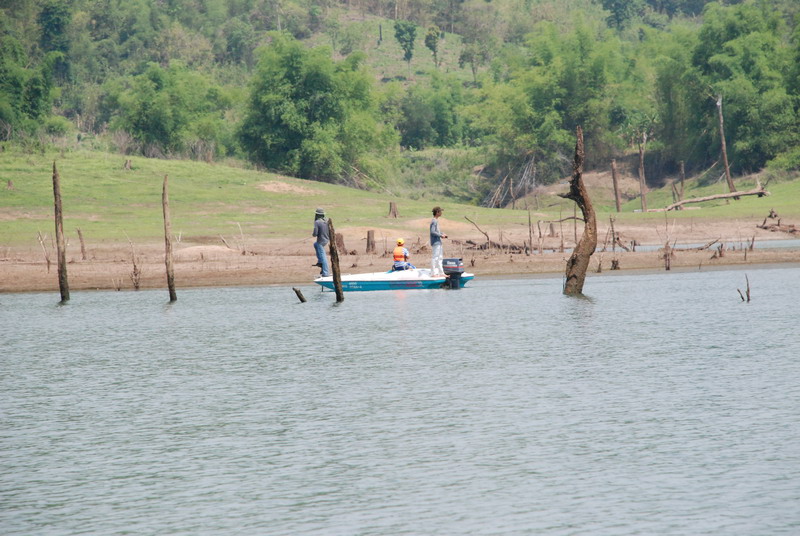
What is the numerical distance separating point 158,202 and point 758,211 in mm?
33517

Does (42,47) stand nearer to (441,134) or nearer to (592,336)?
(441,134)

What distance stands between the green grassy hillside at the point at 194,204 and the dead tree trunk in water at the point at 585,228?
67.4ft

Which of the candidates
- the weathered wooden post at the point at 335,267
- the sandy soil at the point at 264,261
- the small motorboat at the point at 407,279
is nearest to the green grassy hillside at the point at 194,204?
the sandy soil at the point at 264,261

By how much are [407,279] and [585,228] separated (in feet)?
21.6

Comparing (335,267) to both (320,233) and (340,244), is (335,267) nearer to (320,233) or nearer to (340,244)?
(320,233)

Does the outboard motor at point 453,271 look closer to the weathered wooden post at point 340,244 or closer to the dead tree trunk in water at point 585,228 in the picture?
the dead tree trunk in water at point 585,228

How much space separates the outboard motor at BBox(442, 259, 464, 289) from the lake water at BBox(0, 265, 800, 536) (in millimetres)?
3700

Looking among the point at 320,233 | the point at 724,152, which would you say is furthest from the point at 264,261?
the point at 724,152

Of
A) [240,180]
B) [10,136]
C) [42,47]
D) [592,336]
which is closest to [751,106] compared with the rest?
[240,180]

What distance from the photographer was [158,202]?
63250 millimetres

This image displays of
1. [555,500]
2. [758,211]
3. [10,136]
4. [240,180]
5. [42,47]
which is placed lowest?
[555,500]

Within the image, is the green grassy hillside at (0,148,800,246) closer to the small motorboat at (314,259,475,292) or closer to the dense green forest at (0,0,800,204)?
the dense green forest at (0,0,800,204)

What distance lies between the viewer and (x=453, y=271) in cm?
3881

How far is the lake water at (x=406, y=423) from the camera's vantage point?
13.4 meters
